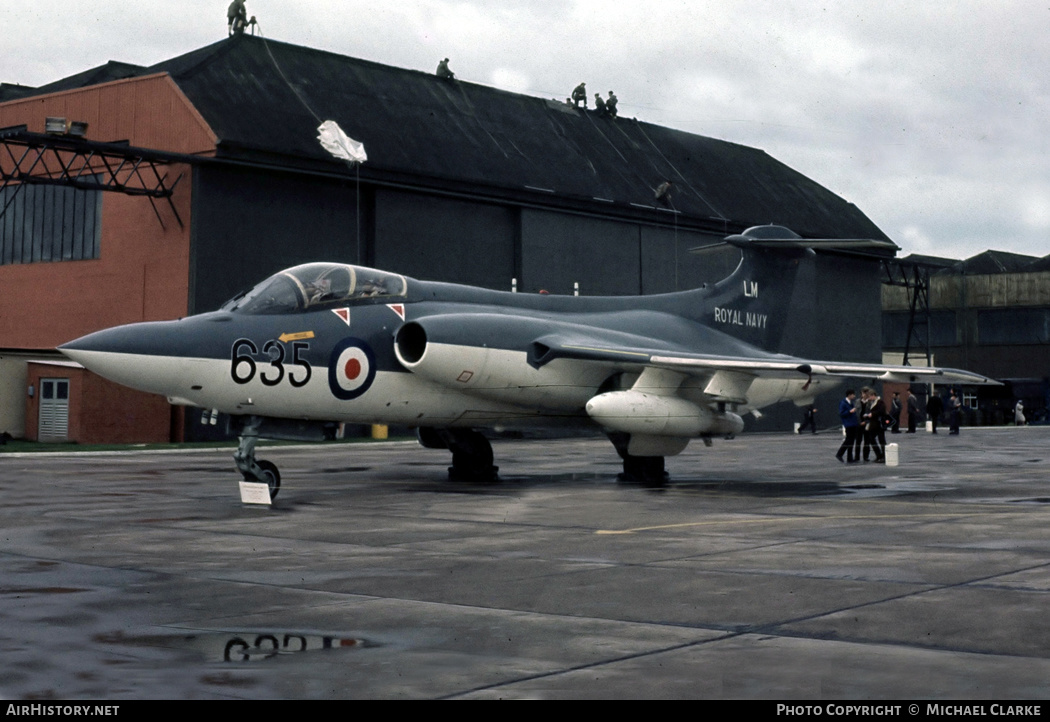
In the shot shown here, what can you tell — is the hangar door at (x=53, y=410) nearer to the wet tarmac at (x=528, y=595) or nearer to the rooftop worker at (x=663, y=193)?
the wet tarmac at (x=528, y=595)

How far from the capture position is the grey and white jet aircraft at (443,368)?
16.8 meters

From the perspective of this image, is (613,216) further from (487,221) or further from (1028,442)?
(1028,442)

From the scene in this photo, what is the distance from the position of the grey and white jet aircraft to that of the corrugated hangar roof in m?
23.3

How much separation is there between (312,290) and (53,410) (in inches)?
1050

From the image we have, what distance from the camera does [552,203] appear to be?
51.6 metres

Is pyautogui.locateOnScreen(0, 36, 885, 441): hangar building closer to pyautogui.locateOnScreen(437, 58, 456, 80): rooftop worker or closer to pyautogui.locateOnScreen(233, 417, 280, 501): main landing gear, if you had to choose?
pyautogui.locateOnScreen(437, 58, 456, 80): rooftop worker

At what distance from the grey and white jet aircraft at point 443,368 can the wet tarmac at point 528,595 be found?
1.53 meters

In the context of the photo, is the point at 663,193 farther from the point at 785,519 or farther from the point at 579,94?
the point at 785,519

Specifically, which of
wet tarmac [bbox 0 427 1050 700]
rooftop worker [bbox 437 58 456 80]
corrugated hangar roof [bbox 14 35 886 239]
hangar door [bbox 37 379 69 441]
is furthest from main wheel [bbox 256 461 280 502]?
rooftop worker [bbox 437 58 456 80]

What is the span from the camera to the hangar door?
134ft

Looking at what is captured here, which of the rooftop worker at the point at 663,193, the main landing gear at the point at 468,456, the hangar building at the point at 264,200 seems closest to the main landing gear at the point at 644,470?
the main landing gear at the point at 468,456

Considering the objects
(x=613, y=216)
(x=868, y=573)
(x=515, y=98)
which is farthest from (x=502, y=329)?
(x=515, y=98)

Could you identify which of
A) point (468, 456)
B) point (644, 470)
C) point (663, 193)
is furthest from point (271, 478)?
point (663, 193)
